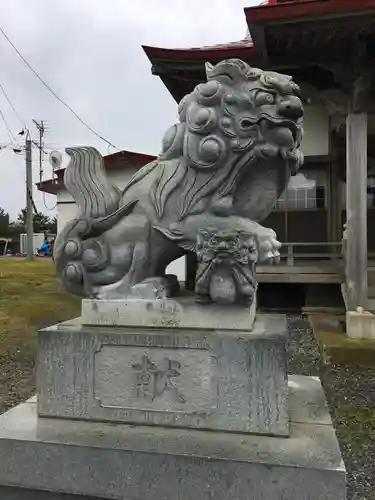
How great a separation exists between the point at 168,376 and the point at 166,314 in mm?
258

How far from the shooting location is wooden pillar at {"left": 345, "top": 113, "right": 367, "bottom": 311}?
5254mm

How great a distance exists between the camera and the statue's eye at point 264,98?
1876mm

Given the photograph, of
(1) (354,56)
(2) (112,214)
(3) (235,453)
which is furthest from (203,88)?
(1) (354,56)

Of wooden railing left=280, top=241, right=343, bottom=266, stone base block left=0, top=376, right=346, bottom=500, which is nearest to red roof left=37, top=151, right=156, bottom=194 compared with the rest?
wooden railing left=280, top=241, right=343, bottom=266

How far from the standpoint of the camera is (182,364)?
1.88 metres

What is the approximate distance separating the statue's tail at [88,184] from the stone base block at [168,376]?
0.54 metres

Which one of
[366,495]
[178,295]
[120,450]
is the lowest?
[366,495]

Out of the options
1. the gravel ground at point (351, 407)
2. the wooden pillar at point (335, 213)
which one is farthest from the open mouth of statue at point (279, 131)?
the wooden pillar at point (335, 213)

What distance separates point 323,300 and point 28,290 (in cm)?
559

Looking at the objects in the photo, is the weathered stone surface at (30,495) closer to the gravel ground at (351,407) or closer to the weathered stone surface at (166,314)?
the weathered stone surface at (166,314)

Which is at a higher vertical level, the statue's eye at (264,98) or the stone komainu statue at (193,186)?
the statue's eye at (264,98)

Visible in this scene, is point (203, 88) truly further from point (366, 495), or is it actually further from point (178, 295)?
point (366, 495)

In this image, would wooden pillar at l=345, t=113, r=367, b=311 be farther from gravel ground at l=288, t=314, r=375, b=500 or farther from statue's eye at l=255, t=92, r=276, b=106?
statue's eye at l=255, t=92, r=276, b=106

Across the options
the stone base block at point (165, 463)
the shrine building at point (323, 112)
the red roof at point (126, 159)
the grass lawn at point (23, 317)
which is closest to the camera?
the stone base block at point (165, 463)
